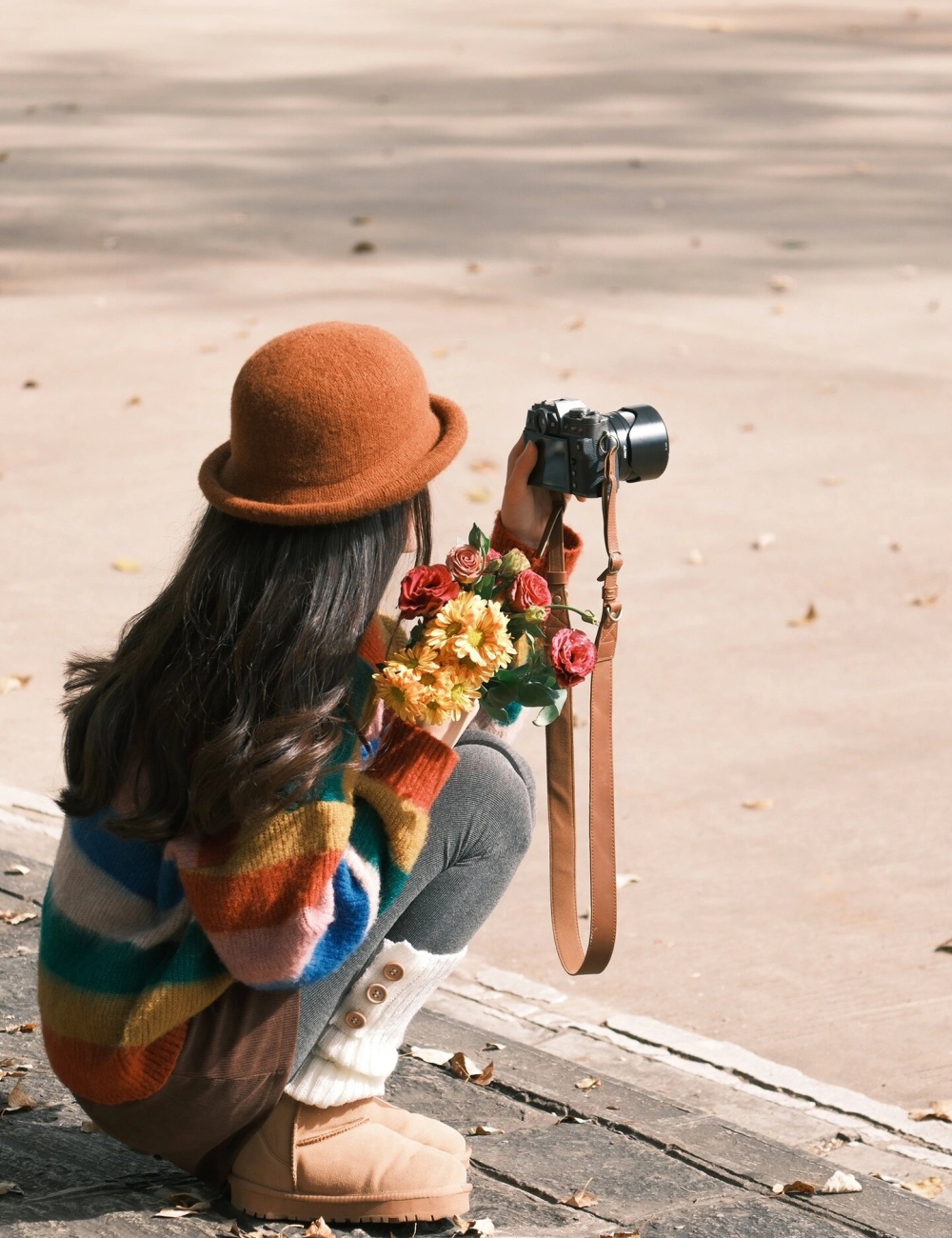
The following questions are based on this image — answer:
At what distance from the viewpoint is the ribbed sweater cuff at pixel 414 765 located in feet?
7.45

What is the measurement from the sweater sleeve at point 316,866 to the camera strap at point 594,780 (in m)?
0.33

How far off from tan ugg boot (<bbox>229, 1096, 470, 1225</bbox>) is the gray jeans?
123 millimetres

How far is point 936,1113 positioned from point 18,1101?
1577 mm

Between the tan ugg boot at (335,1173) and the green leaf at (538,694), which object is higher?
the green leaf at (538,694)

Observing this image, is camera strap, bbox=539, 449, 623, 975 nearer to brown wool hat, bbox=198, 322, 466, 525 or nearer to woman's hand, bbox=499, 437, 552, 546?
woman's hand, bbox=499, 437, 552, 546

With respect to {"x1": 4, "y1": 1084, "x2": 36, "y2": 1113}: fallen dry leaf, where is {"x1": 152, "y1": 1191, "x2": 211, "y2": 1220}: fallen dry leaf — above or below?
above

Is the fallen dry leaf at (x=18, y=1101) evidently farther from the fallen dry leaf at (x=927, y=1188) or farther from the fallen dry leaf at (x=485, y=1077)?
the fallen dry leaf at (x=927, y=1188)

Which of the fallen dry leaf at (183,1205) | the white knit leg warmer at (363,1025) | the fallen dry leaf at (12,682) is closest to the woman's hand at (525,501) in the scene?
the white knit leg warmer at (363,1025)

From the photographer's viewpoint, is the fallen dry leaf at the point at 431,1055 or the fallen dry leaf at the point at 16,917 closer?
the fallen dry leaf at the point at 431,1055

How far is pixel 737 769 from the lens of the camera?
465 centimetres

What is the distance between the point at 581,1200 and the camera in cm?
259

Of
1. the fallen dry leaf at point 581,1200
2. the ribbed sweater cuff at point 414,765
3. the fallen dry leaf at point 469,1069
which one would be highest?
the ribbed sweater cuff at point 414,765

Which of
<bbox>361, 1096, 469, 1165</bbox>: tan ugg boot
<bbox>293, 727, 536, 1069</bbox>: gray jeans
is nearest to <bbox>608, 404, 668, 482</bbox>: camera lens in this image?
<bbox>293, 727, 536, 1069</bbox>: gray jeans

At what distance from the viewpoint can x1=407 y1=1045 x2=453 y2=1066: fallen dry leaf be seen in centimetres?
303
